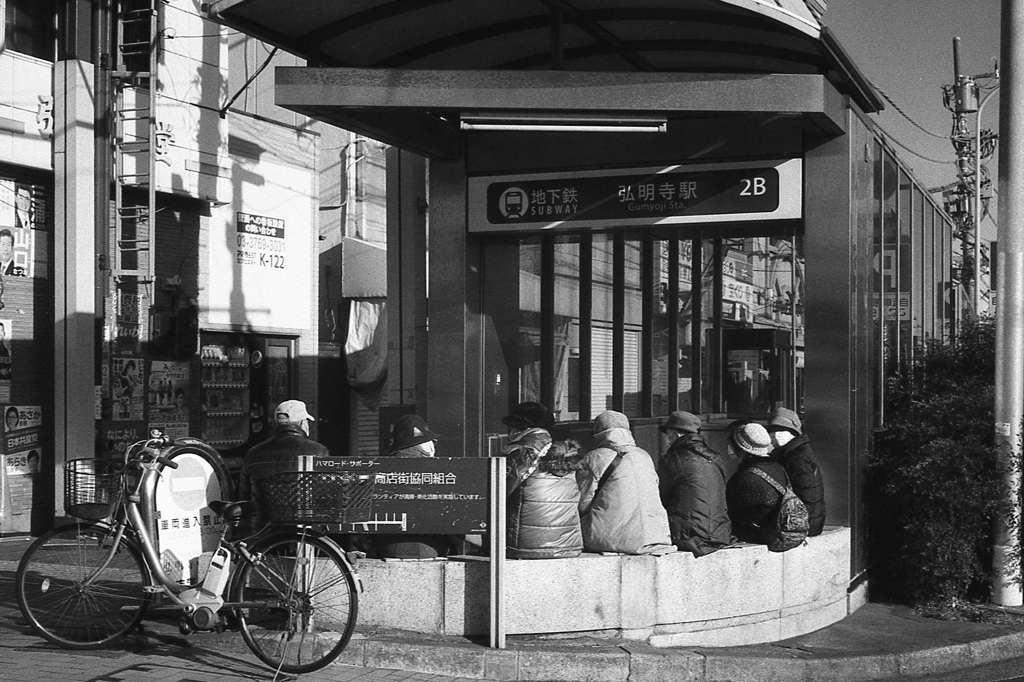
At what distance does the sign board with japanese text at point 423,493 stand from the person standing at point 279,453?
0.23 m

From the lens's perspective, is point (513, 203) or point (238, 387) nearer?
point (513, 203)

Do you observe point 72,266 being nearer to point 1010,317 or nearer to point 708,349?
point 708,349

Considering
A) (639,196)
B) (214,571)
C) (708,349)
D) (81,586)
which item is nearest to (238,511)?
(214,571)

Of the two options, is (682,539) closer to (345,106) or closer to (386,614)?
(386,614)

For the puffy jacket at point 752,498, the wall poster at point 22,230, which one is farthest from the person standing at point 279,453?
the wall poster at point 22,230

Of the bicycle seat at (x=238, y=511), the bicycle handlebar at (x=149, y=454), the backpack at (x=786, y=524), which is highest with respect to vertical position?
the bicycle handlebar at (x=149, y=454)

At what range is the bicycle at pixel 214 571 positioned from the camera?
666cm

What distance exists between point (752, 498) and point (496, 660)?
2423 mm

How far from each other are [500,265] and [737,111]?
3.38m

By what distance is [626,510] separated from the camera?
25.0 ft

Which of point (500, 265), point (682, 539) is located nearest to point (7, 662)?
point (682, 539)

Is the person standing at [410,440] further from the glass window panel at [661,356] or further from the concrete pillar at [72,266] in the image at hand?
the concrete pillar at [72,266]

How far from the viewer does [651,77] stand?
8.41 m

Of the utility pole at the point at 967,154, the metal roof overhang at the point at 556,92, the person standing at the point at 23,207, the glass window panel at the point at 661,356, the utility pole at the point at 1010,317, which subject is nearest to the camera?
the metal roof overhang at the point at 556,92
